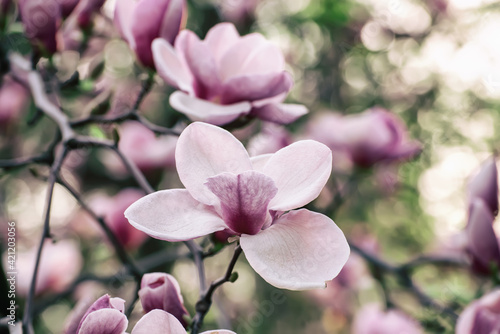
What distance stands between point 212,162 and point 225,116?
0.39 feet

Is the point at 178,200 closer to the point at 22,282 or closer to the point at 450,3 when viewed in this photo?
the point at 22,282

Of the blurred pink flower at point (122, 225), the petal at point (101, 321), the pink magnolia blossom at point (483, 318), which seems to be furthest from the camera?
the blurred pink flower at point (122, 225)

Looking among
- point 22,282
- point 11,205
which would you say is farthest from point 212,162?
point 11,205

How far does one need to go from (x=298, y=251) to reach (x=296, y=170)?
73 millimetres

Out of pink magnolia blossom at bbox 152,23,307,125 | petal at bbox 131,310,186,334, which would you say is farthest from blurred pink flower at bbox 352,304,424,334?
petal at bbox 131,310,186,334

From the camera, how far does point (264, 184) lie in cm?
41

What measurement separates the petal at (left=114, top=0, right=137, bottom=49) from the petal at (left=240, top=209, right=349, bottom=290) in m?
0.36

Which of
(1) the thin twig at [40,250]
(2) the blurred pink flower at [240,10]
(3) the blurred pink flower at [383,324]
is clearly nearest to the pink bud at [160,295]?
(1) the thin twig at [40,250]

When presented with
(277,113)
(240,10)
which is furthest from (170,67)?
(240,10)

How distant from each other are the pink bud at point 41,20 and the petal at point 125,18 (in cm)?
11

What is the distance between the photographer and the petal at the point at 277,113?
0.61 metres

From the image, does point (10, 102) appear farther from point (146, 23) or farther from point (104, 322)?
point (104, 322)

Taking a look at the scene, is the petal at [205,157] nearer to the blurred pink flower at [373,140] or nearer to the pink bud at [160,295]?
the pink bud at [160,295]

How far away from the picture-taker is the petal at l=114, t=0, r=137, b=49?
2.10ft
